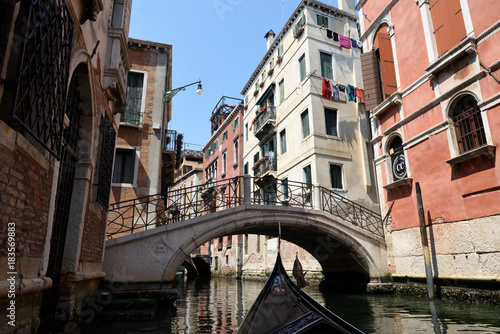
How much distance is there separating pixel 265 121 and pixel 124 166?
23.4 feet

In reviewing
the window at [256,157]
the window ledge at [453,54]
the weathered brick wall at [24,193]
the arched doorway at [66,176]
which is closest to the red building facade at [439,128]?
the window ledge at [453,54]

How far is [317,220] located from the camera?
9.38 m

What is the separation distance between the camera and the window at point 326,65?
532 inches

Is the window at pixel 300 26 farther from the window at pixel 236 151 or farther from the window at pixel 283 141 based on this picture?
the window at pixel 236 151

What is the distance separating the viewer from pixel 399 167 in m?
9.60

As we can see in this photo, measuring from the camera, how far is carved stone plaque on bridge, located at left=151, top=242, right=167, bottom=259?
752 centimetres

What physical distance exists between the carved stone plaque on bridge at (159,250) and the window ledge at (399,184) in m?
6.20

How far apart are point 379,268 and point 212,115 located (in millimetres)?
20960

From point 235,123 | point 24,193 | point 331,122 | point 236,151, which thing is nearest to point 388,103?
point 331,122

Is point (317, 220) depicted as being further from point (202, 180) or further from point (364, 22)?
point (202, 180)

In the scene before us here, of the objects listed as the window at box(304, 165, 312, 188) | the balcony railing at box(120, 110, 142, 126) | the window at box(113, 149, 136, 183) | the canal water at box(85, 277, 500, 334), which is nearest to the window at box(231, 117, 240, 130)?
the window at box(304, 165, 312, 188)

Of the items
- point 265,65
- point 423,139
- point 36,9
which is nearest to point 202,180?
point 265,65

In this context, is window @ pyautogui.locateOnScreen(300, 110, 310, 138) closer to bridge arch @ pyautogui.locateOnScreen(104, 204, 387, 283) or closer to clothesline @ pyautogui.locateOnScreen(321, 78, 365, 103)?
clothesline @ pyautogui.locateOnScreen(321, 78, 365, 103)

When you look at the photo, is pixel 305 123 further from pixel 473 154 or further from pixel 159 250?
pixel 159 250
